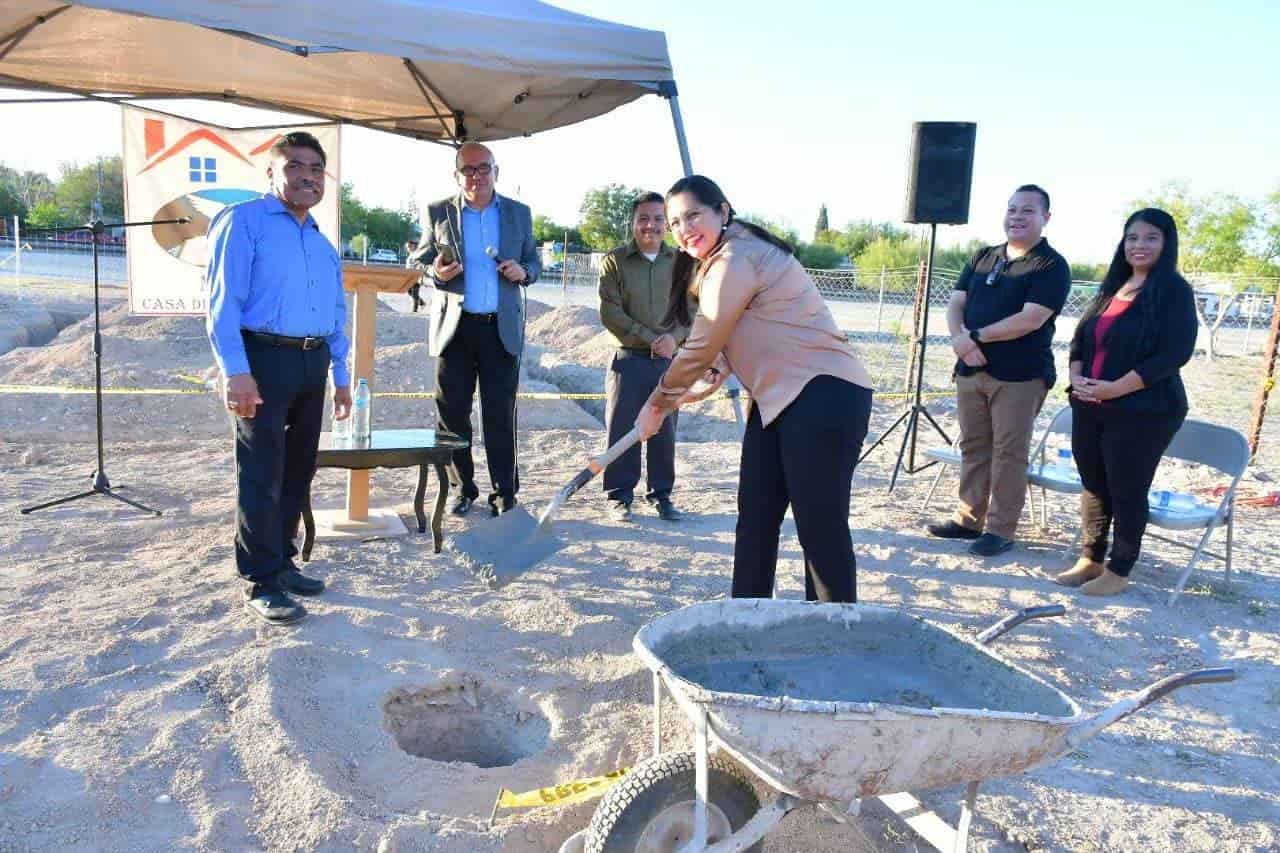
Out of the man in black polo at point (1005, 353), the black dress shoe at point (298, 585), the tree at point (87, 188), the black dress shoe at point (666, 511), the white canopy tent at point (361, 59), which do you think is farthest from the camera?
the tree at point (87, 188)

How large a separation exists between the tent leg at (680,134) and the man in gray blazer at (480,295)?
A: 131 cm

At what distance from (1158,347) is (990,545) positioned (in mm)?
1386

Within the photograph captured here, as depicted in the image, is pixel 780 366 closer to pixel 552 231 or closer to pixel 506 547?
pixel 506 547

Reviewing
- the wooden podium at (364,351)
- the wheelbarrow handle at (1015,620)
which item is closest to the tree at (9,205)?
the wooden podium at (364,351)

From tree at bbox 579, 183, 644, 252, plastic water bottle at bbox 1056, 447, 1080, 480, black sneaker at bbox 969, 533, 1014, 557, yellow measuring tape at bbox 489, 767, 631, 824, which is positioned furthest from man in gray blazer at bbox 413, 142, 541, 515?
tree at bbox 579, 183, 644, 252

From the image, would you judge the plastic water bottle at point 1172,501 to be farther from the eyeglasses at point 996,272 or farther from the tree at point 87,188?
the tree at point 87,188

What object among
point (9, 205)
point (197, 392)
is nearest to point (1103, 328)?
point (197, 392)

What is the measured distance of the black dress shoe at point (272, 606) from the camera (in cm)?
362

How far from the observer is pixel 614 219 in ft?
142

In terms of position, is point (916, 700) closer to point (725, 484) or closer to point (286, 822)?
point (286, 822)

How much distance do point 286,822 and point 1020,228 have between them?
14.0ft

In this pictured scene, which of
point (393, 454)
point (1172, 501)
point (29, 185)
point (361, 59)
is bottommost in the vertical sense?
point (1172, 501)

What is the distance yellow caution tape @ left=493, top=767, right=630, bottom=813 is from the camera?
7.79 ft

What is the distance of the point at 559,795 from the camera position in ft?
7.85
